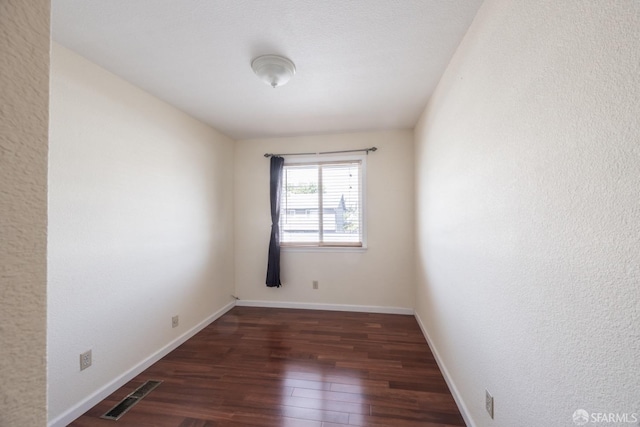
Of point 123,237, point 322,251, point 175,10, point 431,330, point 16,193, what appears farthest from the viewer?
point 322,251

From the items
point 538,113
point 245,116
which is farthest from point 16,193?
point 245,116

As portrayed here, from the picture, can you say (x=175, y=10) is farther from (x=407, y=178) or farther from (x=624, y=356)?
(x=407, y=178)

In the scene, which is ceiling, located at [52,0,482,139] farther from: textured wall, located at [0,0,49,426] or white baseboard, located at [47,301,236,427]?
white baseboard, located at [47,301,236,427]

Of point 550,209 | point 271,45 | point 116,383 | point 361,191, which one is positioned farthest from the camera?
point 361,191

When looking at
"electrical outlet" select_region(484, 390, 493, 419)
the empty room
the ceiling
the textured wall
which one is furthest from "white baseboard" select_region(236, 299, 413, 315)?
the textured wall

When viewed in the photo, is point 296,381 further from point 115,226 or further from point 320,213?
point 320,213

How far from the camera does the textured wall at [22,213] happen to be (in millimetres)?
347

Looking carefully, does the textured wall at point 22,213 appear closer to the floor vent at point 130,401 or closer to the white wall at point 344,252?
the floor vent at point 130,401

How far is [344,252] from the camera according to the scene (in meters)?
3.27

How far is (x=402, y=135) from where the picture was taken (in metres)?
3.14

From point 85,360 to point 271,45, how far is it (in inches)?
96.9

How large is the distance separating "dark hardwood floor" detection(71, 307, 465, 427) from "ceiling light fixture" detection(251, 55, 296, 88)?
91.6 inches

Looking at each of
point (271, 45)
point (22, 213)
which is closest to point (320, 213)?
point (271, 45)

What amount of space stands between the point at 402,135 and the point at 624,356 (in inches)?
114
